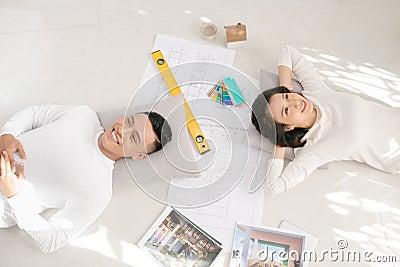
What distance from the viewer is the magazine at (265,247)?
1382 millimetres

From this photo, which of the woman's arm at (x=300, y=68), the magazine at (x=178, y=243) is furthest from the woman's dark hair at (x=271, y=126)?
the magazine at (x=178, y=243)

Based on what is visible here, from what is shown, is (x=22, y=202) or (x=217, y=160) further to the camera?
(x=217, y=160)

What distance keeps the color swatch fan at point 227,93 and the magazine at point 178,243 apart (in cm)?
39

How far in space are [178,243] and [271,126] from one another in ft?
1.47

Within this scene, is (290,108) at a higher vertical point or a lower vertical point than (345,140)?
higher

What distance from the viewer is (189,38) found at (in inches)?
66.9

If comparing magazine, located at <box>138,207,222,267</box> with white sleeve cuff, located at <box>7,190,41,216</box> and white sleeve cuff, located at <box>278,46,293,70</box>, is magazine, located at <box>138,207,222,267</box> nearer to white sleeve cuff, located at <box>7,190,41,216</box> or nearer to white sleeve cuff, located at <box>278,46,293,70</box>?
white sleeve cuff, located at <box>7,190,41,216</box>

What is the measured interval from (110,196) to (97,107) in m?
0.34

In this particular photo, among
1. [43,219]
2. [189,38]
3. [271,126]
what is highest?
[189,38]

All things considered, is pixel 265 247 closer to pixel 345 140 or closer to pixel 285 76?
pixel 345 140

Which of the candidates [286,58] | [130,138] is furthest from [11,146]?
[286,58]

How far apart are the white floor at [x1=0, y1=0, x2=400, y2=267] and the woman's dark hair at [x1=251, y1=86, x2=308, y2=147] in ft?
0.46

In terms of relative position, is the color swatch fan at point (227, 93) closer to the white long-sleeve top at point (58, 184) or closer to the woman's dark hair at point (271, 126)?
the woman's dark hair at point (271, 126)

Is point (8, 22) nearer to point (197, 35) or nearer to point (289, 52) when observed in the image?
point (197, 35)
